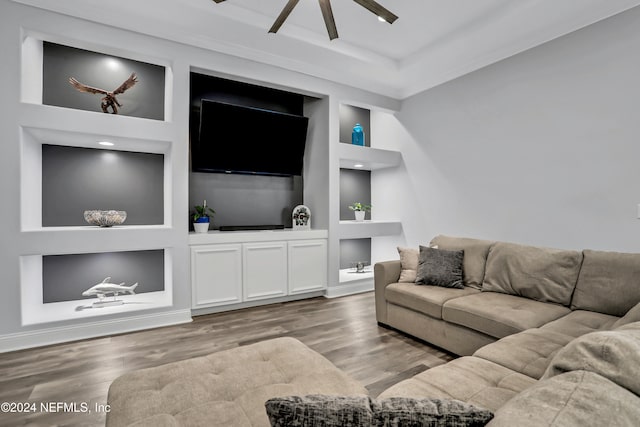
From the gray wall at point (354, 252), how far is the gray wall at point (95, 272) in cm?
268

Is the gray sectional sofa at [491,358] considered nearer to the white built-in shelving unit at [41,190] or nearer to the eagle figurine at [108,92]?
the white built-in shelving unit at [41,190]

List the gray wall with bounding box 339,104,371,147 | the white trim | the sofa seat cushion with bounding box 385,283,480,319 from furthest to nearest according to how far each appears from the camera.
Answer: the gray wall with bounding box 339,104,371,147 < the white trim < the sofa seat cushion with bounding box 385,283,480,319

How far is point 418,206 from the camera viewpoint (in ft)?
15.8

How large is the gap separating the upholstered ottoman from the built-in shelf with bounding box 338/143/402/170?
3.27 m

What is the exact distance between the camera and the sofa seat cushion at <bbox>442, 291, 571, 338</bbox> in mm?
2211

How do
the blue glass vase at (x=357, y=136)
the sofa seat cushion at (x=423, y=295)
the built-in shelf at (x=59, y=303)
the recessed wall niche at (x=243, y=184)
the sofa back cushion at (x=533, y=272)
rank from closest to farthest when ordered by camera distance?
the sofa back cushion at (x=533, y=272) → the sofa seat cushion at (x=423, y=295) → the built-in shelf at (x=59, y=303) → the recessed wall niche at (x=243, y=184) → the blue glass vase at (x=357, y=136)

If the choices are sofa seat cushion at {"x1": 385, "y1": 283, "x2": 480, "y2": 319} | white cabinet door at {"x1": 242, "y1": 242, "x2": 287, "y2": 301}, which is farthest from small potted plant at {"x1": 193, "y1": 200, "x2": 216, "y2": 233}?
sofa seat cushion at {"x1": 385, "y1": 283, "x2": 480, "y2": 319}

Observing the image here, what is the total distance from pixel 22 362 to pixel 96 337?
54 centimetres

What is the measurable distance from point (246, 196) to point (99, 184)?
1654mm

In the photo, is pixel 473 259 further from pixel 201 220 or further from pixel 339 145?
pixel 201 220

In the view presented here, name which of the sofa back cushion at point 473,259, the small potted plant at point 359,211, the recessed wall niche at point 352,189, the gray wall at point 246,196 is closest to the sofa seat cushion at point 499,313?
the sofa back cushion at point 473,259

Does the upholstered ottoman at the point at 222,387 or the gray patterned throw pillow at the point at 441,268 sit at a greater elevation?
the gray patterned throw pillow at the point at 441,268

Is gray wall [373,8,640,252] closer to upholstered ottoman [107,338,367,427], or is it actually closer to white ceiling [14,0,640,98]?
white ceiling [14,0,640,98]

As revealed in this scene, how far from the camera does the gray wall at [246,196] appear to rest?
4.14 m
